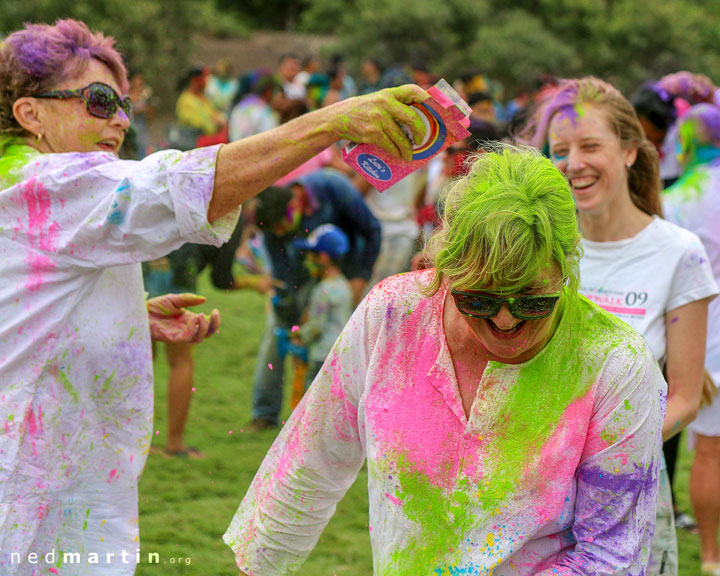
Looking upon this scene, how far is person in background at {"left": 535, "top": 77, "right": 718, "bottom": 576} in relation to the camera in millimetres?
2754

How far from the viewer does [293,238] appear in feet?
18.6

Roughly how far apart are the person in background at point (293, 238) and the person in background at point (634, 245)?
265 centimetres

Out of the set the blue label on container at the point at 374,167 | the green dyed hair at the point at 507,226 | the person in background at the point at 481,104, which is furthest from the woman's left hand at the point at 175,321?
the person in background at the point at 481,104

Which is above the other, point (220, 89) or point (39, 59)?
point (39, 59)

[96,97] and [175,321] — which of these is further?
[175,321]

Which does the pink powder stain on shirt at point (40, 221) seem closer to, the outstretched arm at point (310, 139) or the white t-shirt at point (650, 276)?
the outstretched arm at point (310, 139)

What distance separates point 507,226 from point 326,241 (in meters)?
3.95

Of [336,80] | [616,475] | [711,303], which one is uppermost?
[616,475]

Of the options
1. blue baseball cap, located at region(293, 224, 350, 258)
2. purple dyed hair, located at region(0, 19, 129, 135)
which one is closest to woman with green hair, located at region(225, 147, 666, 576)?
purple dyed hair, located at region(0, 19, 129, 135)

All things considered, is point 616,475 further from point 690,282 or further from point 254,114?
point 254,114

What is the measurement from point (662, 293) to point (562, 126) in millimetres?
672

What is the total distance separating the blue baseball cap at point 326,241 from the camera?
5.62 metres

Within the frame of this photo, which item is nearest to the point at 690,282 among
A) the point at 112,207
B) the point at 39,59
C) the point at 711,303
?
the point at 711,303

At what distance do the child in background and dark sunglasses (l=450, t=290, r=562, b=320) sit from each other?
12.8 feet
